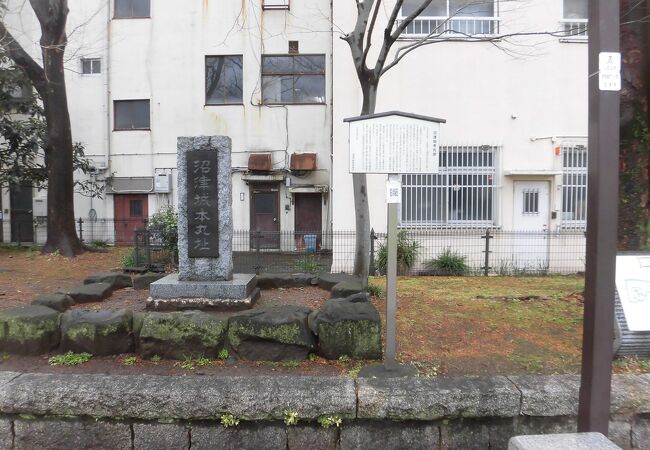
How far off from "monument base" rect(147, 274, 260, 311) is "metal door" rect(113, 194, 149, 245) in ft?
42.5

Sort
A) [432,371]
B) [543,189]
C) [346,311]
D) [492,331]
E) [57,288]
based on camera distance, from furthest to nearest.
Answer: [543,189] → [57,288] → [492,331] → [346,311] → [432,371]

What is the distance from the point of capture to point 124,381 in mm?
3330

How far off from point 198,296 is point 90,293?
1.54 metres

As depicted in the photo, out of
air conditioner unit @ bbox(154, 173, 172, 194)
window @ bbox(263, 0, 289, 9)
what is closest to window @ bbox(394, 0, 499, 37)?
window @ bbox(263, 0, 289, 9)

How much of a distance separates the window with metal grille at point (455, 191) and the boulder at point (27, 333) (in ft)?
27.4

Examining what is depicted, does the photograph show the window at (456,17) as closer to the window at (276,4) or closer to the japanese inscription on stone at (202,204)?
the window at (276,4)

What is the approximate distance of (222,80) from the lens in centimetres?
1656

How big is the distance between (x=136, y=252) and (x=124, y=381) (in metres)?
7.82

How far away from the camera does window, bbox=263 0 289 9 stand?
16156 mm

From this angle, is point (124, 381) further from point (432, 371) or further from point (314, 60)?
point (314, 60)

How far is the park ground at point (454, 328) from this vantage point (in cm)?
399

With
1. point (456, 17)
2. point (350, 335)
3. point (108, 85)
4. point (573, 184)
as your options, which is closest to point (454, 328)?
point (350, 335)

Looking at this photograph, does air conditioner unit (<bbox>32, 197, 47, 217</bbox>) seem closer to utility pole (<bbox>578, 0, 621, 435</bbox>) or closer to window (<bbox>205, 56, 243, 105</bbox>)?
window (<bbox>205, 56, 243, 105</bbox>)

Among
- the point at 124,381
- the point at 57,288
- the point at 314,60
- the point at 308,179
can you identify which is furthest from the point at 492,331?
the point at 314,60
